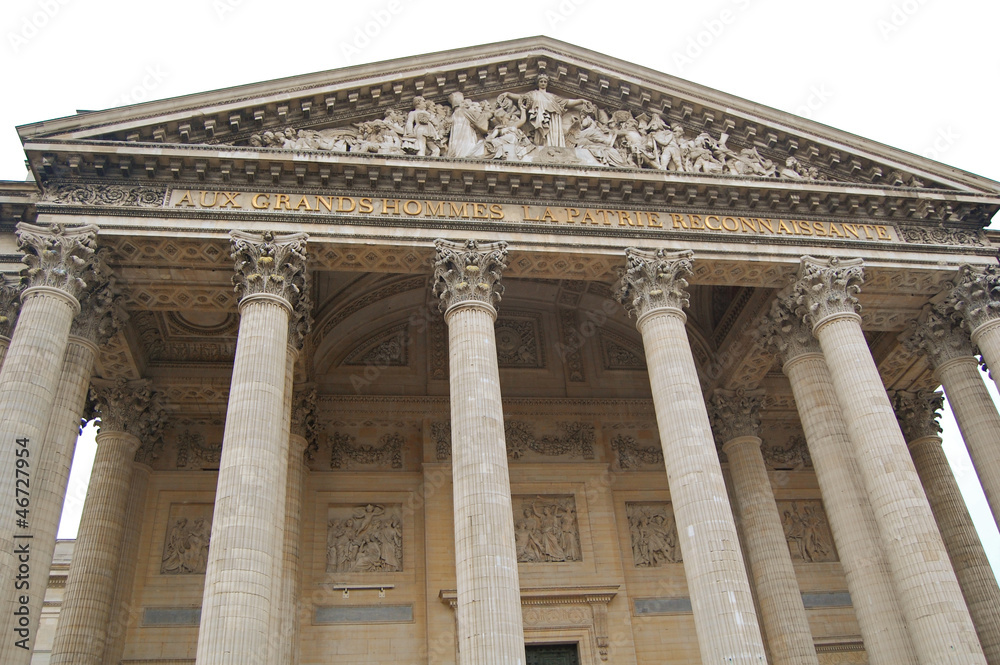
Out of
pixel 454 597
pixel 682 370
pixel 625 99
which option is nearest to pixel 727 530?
pixel 682 370

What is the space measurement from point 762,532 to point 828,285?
19.7 feet

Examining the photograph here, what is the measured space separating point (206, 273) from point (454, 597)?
339 inches

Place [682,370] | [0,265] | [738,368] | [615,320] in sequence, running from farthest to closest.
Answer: [615,320], [738,368], [0,265], [682,370]

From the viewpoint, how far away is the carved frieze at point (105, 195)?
1469cm

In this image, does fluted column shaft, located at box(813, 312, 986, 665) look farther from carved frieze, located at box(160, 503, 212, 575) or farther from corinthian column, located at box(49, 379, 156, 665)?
corinthian column, located at box(49, 379, 156, 665)

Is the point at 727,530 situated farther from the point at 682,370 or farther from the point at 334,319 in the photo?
the point at 334,319

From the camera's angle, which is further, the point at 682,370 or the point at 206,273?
the point at 206,273

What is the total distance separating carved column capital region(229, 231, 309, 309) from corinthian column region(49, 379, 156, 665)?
221 inches

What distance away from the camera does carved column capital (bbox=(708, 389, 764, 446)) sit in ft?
65.1

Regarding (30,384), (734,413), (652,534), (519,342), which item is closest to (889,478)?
(734,413)

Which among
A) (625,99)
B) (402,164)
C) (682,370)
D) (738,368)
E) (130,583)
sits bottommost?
(130,583)

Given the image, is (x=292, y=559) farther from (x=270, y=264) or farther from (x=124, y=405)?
(x=270, y=264)

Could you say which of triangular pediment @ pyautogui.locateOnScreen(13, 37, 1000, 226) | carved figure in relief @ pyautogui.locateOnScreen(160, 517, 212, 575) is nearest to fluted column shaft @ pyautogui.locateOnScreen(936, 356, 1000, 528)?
triangular pediment @ pyautogui.locateOnScreen(13, 37, 1000, 226)

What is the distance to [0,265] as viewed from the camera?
1542 cm
